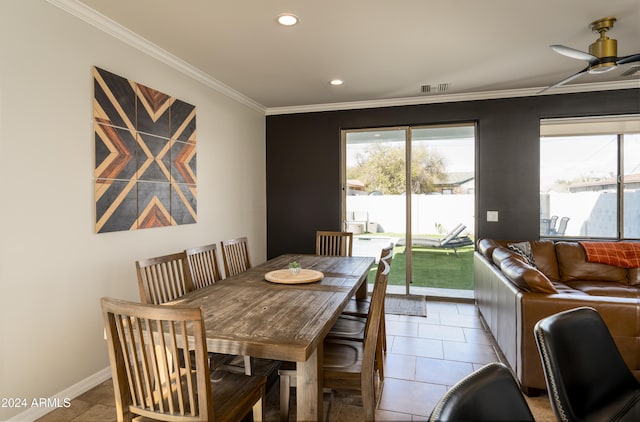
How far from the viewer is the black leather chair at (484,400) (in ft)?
2.68

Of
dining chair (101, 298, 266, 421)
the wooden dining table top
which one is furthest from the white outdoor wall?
dining chair (101, 298, 266, 421)

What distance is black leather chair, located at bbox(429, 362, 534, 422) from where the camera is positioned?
82cm

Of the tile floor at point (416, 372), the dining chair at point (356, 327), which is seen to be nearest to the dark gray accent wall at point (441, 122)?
the tile floor at point (416, 372)

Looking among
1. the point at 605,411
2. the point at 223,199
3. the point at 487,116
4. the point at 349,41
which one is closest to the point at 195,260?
the point at 223,199

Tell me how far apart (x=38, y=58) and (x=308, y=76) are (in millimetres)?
2342

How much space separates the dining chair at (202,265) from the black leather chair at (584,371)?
7.15 feet

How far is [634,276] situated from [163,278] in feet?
14.6

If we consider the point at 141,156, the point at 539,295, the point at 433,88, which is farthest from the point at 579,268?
the point at 141,156

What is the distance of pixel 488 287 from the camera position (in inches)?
135

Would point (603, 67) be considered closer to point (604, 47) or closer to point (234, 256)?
point (604, 47)

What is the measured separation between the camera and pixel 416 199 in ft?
15.9

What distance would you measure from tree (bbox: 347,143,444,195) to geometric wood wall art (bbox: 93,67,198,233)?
2.39 m

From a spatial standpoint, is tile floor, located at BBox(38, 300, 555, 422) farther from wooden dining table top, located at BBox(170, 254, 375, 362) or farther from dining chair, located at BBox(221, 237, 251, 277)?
dining chair, located at BBox(221, 237, 251, 277)

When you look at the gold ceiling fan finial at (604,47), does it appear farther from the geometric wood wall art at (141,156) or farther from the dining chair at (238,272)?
the geometric wood wall art at (141,156)
